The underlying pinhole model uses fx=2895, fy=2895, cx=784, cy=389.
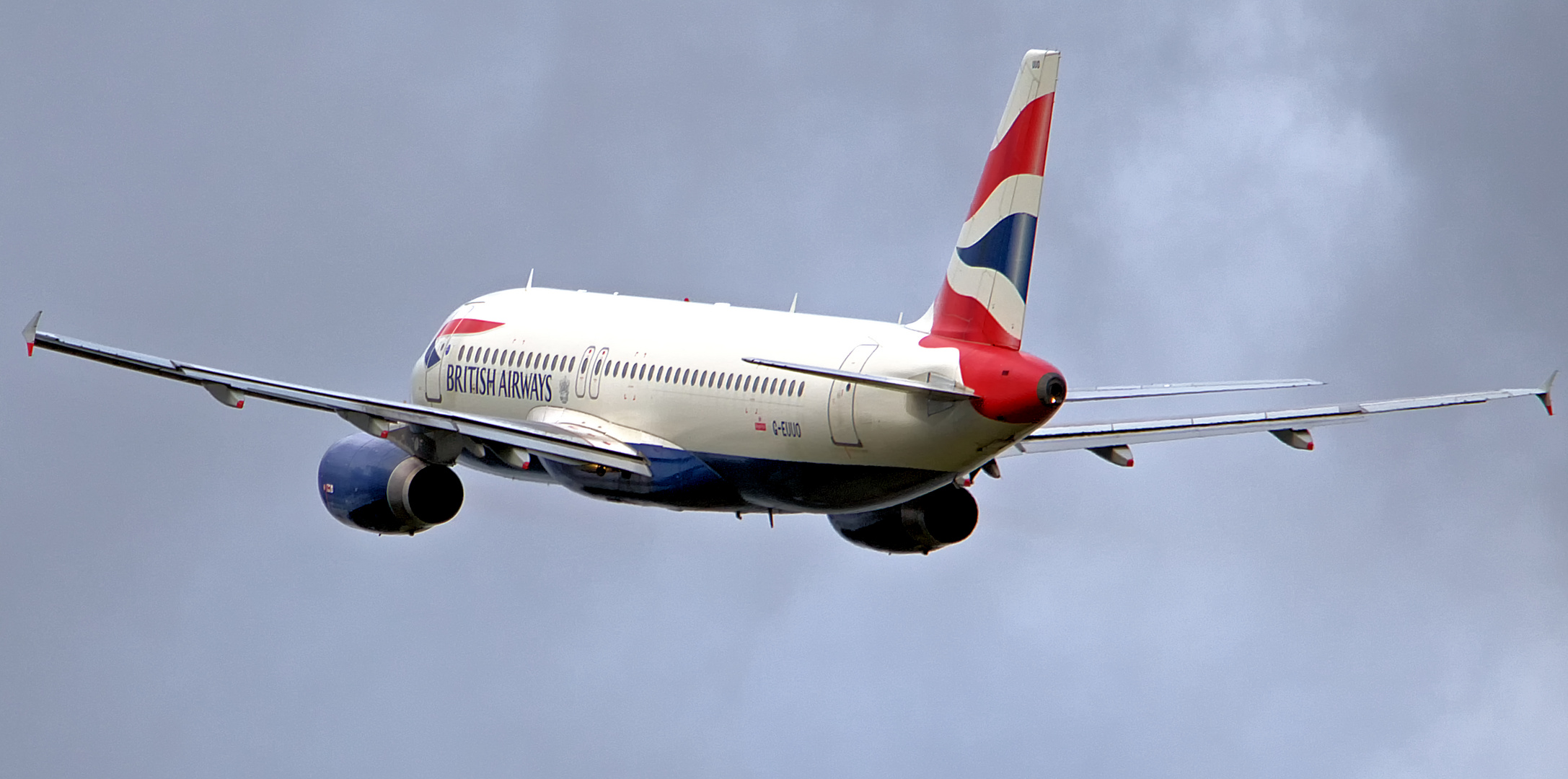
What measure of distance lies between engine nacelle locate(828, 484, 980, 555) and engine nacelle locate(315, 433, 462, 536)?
6.89 metres

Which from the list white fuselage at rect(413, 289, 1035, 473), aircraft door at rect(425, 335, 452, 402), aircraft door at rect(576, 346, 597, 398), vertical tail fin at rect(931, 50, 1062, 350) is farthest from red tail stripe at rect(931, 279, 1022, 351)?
aircraft door at rect(425, 335, 452, 402)

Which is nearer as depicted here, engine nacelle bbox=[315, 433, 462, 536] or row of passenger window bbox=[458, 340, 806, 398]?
row of passenger window bbox=[458, 340, 806, 398]

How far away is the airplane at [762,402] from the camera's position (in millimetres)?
44562

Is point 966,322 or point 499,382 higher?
point 499,382

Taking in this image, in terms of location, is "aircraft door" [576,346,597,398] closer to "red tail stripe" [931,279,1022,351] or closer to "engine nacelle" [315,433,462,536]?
"engine nacelle" [315,433,462,536]

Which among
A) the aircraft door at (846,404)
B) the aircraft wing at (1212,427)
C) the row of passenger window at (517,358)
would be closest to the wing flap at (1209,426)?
the aircraft wing at (1212,427)

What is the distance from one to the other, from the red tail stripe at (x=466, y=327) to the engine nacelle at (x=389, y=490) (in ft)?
14.7

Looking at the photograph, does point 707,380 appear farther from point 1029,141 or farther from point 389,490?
point 1029,141

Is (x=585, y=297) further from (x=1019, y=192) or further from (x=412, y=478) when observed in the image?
(x=1019, y=192)

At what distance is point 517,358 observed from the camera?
54094 mm

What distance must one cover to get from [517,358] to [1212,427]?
13.1m

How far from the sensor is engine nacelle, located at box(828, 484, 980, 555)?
170 ft

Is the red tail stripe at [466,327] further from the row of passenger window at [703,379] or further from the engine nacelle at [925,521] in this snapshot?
the engine nacelle at [925,521]

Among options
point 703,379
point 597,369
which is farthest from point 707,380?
point 597,369
